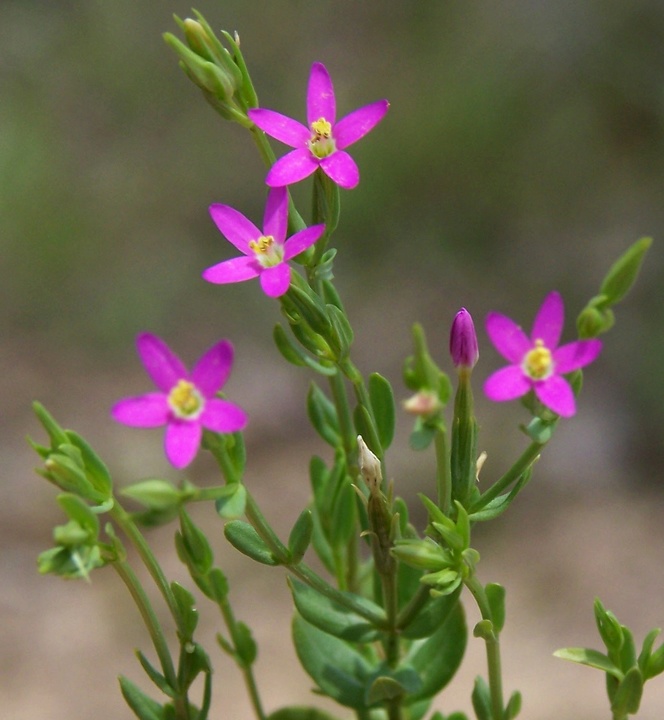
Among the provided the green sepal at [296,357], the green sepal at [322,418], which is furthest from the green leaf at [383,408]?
the green sepal at [322,418]

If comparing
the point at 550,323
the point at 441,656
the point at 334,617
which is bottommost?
the point at 441,656

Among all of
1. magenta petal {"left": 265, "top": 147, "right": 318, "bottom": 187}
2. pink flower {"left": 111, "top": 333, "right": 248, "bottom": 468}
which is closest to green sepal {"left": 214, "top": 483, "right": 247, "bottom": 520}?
pink flower {"left": 111, "top": 333, "right": 248, "bottom": 468}

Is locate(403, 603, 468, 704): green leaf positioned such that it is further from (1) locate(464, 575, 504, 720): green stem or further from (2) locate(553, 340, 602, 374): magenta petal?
(2) locate(553, 340, 602, 374): magenta petal

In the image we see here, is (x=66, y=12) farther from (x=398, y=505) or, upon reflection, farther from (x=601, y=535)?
(x=398, y=505)

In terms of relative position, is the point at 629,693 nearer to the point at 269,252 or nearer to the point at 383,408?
the point at 383,408

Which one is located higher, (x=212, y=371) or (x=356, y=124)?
(x=356, y=124)

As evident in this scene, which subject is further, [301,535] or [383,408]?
[383,408]

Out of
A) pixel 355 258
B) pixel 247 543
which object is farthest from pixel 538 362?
pixel 355 258
